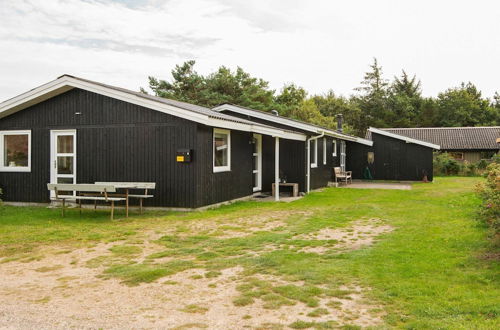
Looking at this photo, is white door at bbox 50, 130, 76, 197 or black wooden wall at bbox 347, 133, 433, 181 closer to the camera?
white door at bbox 50, 130, 76, 197

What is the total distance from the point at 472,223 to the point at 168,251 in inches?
223

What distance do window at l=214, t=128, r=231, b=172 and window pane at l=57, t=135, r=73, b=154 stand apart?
4.01 m

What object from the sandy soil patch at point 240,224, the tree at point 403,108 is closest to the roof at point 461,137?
the tree at point 403,108

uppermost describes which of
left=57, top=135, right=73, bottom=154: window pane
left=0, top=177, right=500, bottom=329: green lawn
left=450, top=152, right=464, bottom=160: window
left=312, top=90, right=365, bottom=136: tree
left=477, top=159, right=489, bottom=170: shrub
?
left=312, top=90, right=365, bottom=136: tree

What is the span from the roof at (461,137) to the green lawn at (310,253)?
2150cm

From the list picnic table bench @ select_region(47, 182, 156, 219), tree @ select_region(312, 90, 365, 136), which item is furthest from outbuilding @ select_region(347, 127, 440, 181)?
tree @ select_region(312, 90, 365, 136)

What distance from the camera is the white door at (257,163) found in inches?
585

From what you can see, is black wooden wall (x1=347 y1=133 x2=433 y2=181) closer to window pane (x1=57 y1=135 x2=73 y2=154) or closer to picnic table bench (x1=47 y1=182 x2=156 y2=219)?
picnic table bench (x1=47 y1=182 x2=156 y2=219)

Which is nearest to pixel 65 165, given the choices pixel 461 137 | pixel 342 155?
pixel 342 155

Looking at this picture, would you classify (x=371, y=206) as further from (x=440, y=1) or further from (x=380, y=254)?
(x=440, y=1)

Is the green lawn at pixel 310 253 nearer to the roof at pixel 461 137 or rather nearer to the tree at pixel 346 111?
the roof at pixel 461 137

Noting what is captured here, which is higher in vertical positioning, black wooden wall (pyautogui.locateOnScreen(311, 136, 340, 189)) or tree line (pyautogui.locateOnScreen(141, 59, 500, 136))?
tree line (pyautogui.locateOnScreen(141, 59, 500, 136))

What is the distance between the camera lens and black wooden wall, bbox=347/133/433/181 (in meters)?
22.1

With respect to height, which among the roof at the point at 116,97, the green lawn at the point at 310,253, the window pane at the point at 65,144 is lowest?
the green lawn at the point at 310,253
